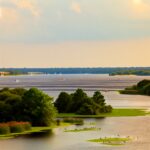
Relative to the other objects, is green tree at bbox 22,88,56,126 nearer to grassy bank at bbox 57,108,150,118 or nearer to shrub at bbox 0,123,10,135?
shrub at bbox 0,123,10,135

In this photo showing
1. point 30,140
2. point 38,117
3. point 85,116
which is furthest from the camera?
point 85,116

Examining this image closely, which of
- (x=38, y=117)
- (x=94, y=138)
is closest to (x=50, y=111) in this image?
(x=38, y=117)

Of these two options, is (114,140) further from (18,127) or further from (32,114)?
(32,114)

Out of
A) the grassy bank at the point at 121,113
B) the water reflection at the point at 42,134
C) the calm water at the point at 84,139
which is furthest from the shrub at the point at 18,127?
the grassy bank at the point at 121,113

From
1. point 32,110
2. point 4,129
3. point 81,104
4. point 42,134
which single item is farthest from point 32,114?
point 81,104

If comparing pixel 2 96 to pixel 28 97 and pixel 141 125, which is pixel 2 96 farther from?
pixel 141 125

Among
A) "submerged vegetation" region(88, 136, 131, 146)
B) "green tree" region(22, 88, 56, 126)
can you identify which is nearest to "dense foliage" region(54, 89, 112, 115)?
"green tree" region(22, 88, 56, 126)

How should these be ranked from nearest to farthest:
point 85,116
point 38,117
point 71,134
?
1. point 71,134
2. point 38,117
3. point 85,116
